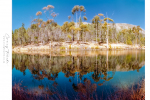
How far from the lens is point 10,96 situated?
3992mm

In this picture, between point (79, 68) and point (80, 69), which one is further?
point (79, 68)

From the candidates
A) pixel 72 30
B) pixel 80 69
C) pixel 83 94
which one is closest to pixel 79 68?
pixel 80 69

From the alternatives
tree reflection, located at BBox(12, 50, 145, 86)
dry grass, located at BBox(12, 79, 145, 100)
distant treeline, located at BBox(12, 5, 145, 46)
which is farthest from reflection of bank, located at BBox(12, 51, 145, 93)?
distant treeline, located at BBox(12, 5, 145, 46)

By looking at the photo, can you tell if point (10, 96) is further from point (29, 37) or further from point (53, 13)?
point (29, 37)

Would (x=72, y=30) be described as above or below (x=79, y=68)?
above

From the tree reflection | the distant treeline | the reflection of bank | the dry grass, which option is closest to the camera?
the dry grass

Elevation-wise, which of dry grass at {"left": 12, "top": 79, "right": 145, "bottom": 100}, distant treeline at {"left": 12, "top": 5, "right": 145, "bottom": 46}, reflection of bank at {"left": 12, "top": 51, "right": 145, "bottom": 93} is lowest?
dry grass at {"left": 12, "top": 79, "right": 145, "bottom": 100}

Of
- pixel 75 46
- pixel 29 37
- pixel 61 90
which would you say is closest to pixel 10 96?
pixel 61 90

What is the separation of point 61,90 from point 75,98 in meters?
0.81

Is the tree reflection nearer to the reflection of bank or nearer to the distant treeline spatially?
the reflection of bank

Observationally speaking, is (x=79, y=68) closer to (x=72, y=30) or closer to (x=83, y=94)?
(x=83, y=94)

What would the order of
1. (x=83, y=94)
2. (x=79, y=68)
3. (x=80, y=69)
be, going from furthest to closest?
(x=79, y=68)
(x=80, y=69)
(x=83, y=94)

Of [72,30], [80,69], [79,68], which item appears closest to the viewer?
[80,69]

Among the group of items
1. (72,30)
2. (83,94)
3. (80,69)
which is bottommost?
(83,94)
